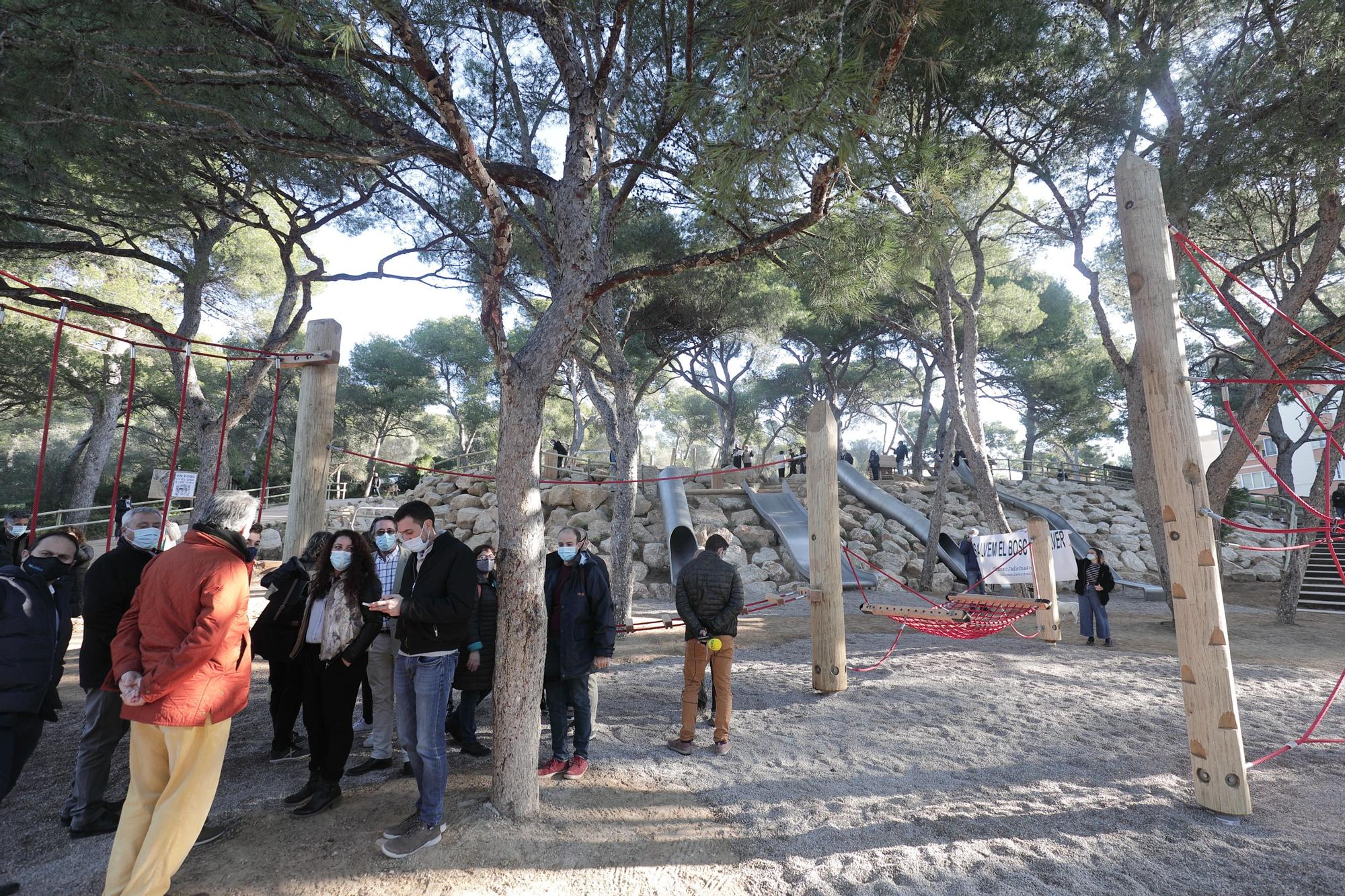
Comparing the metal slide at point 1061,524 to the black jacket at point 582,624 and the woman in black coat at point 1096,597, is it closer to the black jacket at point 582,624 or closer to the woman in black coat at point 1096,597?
the woman in black coat at point 1096,597

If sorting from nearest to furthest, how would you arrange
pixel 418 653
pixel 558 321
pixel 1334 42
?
pixel 418 653 < pixel 558 321 < pixel 1334 42

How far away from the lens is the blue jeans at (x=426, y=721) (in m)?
2.97

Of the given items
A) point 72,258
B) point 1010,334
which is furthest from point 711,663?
point 1010,334

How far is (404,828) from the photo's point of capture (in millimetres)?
2955

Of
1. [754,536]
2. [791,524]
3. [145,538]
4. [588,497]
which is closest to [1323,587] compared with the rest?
[791,524]

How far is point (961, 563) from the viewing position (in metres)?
13.8

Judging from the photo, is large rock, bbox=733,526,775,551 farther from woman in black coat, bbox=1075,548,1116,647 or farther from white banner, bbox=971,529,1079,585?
woman in black coat, bbox=1075,548,1116,647

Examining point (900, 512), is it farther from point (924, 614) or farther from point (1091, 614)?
point (924, 614)

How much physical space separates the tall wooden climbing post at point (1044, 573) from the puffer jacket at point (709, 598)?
569cm

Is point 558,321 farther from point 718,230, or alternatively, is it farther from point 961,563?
point 961,563

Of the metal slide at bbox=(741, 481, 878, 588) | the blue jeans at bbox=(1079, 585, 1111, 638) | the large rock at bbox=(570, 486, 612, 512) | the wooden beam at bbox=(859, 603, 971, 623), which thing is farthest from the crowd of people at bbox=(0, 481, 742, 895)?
the large rock at bbox=(570, 486, 612, 512)

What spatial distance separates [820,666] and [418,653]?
3.80 meters

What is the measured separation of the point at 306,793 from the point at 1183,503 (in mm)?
4805

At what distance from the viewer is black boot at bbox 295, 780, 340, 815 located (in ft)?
10.5
